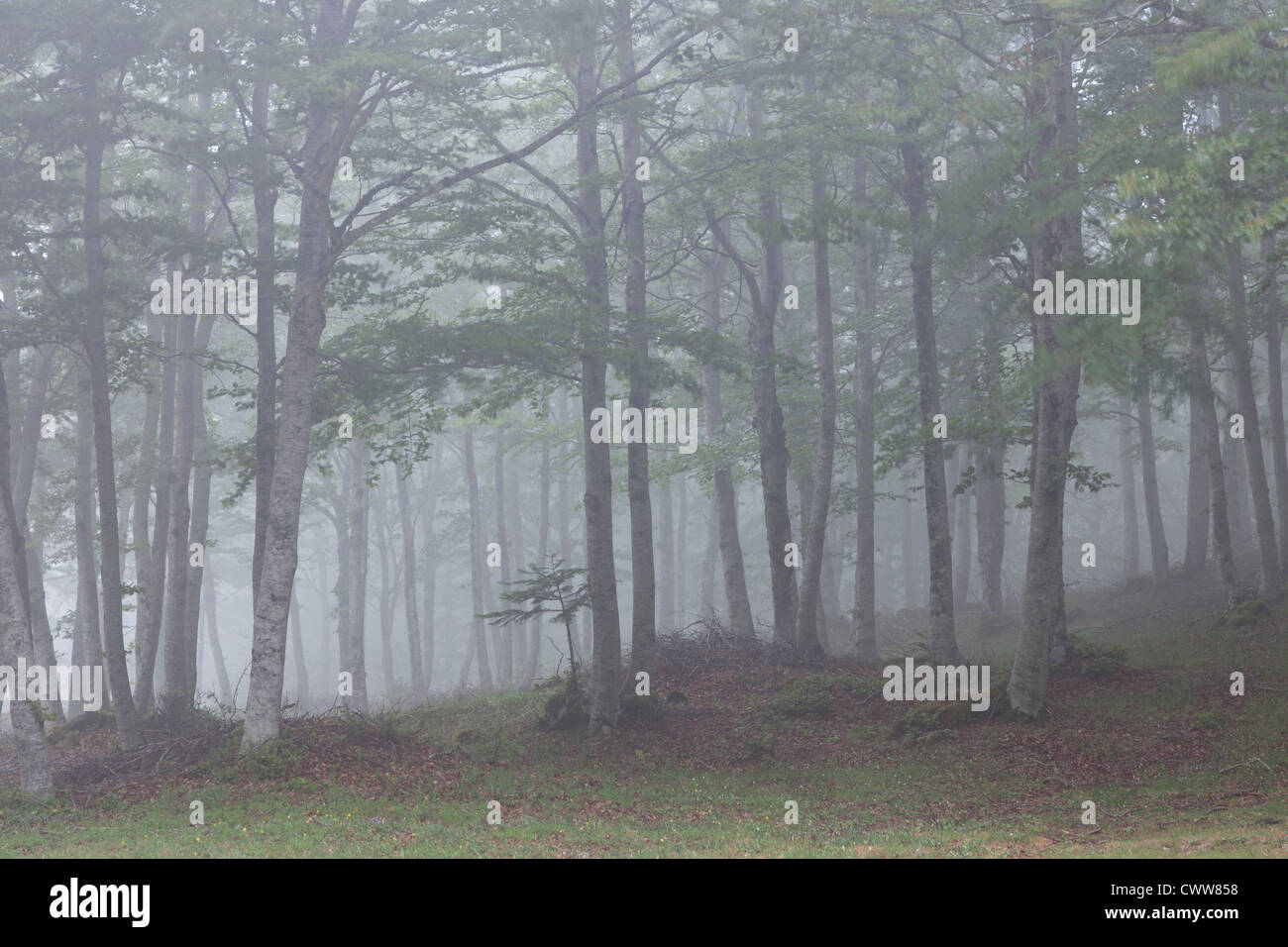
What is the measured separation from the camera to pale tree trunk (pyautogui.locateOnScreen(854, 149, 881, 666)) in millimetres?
21312

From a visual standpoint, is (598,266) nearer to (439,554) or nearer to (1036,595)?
(1036,595)

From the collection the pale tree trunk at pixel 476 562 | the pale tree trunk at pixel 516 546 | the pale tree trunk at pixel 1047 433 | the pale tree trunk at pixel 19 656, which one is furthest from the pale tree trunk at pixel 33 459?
the pale tree trunk at pixel 1047 433

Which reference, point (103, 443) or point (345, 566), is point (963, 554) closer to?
point (345, 566)

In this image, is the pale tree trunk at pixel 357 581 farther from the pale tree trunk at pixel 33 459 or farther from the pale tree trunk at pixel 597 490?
the pale tree trunk at pixel 597 490

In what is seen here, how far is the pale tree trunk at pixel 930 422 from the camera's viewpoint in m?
17.3

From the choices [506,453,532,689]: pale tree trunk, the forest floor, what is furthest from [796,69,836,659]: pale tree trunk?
[506,453,532,689]: pale tree trunk

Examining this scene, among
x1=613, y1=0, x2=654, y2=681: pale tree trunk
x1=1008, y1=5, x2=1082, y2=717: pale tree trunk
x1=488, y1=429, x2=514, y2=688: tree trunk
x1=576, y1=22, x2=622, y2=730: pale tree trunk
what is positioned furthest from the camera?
x1=488, y1=429, x2=514, y2=688: tree trunk

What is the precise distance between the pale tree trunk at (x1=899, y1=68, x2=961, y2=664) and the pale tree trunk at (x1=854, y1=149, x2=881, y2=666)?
5.71ft

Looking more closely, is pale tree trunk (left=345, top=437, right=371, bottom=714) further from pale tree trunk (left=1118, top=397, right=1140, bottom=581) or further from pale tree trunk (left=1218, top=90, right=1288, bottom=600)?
pale tree trunk (left=1218, top=90, right=1288, bottom=600)

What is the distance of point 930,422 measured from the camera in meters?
17.3

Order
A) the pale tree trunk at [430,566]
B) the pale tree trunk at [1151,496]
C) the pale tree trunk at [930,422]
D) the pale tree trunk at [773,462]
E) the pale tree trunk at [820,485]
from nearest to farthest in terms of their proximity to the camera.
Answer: the pale tree trunk at [930,422] → the pale tree trunk at [820,485] → the pale tree trunk at [773,462] → the pale tree trunk at [1151,496] → the pale tree trunk at [430,566]

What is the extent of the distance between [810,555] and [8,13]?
15.4 meters

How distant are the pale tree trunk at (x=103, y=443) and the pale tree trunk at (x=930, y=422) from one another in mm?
12543
